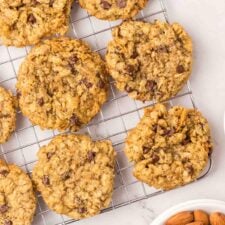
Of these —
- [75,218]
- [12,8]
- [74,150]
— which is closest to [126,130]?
[74,150]

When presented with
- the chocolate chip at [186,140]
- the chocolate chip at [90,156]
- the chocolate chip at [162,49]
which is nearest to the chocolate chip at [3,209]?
the chocolate chip at [90,156]

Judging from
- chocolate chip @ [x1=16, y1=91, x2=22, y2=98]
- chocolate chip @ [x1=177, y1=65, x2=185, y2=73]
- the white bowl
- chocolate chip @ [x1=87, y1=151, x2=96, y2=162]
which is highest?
chocolate chip @ [x1=16, y1=91, x2=22, y2=98]

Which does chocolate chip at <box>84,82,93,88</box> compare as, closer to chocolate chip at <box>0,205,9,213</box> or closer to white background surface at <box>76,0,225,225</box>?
white background surface at <box>76,0,225,225</box>

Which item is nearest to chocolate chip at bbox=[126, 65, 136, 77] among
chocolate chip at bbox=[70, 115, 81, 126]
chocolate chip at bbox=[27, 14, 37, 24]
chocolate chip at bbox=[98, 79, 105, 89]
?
chocolate chip at bbox=[98, 79, 105, 89]

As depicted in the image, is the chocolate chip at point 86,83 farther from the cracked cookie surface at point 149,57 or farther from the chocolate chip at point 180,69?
the chocolate chip at point 180,69

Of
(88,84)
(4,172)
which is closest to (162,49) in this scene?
(88,84)
